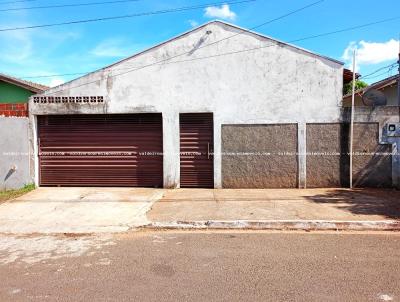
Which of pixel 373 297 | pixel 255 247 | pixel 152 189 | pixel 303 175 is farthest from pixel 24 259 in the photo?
pixel 303 175

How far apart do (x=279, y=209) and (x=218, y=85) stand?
14.1ft

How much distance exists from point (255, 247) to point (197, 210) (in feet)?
8.28

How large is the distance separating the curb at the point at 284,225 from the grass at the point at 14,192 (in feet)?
16.3

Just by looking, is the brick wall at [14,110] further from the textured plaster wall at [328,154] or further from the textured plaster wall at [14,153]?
the textured plaster wall at [328,154]

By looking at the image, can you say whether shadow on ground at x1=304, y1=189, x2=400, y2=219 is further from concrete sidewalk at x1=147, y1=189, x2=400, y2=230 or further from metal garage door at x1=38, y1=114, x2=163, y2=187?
metal garage door at x1=38, y1=114, x2=163, y2=187

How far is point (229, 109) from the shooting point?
10781 millimetres

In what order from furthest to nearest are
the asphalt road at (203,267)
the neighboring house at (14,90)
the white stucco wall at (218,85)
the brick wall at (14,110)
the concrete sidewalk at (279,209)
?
the neighboring house at (14,90) < the brick wall at (14,110) < the white stucco wall at (218,85) < the concrete sidewalk at (279,209) < the asphalt road at (203,267)

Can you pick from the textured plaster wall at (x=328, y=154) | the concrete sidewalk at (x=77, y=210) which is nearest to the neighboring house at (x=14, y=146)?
the concrete sidewalk at (x=77, y=210)

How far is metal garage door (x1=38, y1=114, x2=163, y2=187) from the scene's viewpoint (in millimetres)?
11242

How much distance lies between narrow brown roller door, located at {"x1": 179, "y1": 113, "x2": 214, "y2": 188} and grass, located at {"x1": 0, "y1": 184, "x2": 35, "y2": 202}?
174 inches

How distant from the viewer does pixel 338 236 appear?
630 cm

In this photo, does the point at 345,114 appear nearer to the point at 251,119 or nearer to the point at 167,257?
the point at 251,119

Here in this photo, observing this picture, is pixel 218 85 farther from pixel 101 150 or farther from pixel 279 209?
pixel 279 209

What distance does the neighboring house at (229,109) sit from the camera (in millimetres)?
10609
